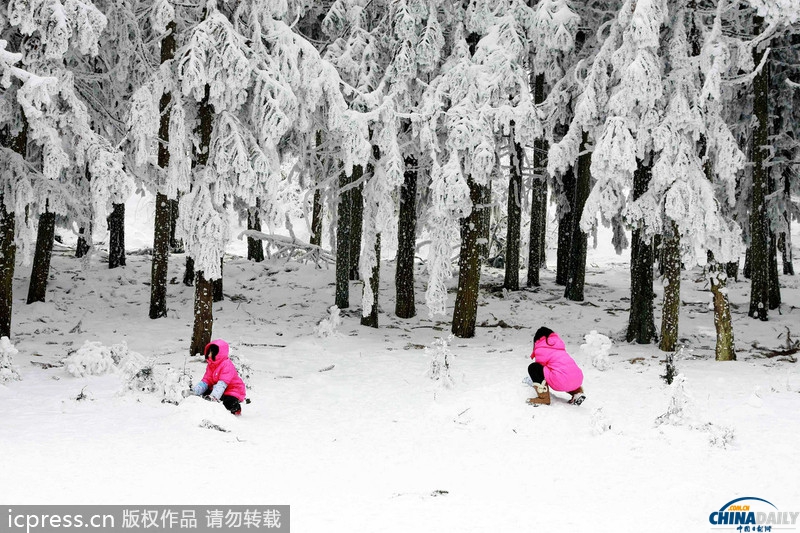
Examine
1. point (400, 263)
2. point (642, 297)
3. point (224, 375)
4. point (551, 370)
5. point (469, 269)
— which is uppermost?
point (400, 263)

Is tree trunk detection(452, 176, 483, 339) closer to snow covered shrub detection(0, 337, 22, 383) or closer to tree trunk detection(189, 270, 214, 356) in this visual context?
tree trunk detection(189, 270, 214, 356)

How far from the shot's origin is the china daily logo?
221 inches

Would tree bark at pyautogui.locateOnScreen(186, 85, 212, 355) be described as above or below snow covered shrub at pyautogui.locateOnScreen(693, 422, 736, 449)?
above

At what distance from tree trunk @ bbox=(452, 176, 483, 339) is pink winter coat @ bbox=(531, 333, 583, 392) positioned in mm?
5086

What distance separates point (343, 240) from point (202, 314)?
4.84 m

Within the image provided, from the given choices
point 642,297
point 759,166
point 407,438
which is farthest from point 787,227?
point 407,438

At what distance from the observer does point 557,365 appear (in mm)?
8805

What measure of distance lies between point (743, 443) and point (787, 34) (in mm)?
13919

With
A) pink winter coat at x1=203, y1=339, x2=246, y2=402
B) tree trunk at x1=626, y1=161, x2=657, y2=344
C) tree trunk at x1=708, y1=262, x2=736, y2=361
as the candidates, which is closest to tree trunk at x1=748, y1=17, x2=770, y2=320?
tree trunk at x1=626, y1=161, x2=657, y2=344

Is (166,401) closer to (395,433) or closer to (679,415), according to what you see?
(395,433)

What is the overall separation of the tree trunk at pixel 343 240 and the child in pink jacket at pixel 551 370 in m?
7.99

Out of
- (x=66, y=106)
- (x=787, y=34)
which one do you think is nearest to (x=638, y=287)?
(x=787, y=34)

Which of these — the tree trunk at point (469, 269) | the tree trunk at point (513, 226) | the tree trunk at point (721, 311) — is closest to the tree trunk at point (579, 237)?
the tree trunk at point (513, 226)

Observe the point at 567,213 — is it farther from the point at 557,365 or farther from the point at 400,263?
the point at 557,365
